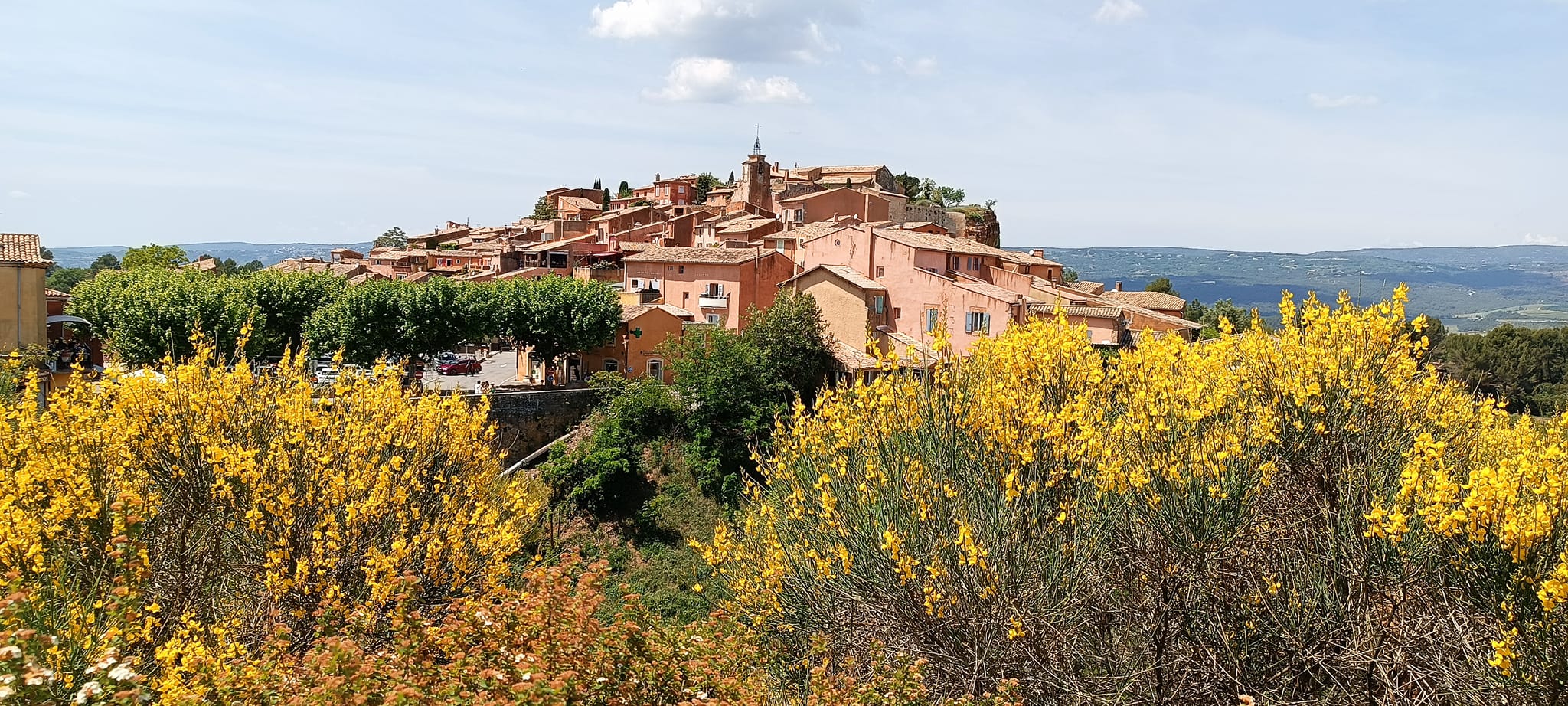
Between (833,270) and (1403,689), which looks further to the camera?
(833,270)

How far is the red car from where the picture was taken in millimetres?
49406

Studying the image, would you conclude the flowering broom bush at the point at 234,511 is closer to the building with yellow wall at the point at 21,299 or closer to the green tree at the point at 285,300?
the building with yellow wall at the point at 21,299

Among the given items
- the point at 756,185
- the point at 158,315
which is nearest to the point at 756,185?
the point at 756,185

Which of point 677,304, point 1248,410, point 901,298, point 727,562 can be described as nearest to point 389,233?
point 677,304

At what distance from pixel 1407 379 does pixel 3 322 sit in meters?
33.4

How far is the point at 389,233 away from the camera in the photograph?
161125mm

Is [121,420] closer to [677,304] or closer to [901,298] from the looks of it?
[901,298]

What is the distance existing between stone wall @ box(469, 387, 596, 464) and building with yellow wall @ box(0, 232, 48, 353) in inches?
541

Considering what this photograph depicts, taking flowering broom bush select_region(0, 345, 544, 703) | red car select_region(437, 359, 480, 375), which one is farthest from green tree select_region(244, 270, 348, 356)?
flowering broom bush select_region(0, 345, 544, 703)

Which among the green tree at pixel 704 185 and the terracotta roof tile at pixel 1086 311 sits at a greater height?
the green tree at pixel 704 185

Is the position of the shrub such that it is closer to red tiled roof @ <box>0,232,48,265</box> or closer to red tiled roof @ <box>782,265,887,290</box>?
red tiled roof @ <box>0,232,48,265</box>

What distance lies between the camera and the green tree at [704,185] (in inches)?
3920

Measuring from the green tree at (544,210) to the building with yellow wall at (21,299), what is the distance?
75.8 metres

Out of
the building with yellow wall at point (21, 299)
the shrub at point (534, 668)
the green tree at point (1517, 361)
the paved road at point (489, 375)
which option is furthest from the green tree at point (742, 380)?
the green tree at point (1517, 361)
